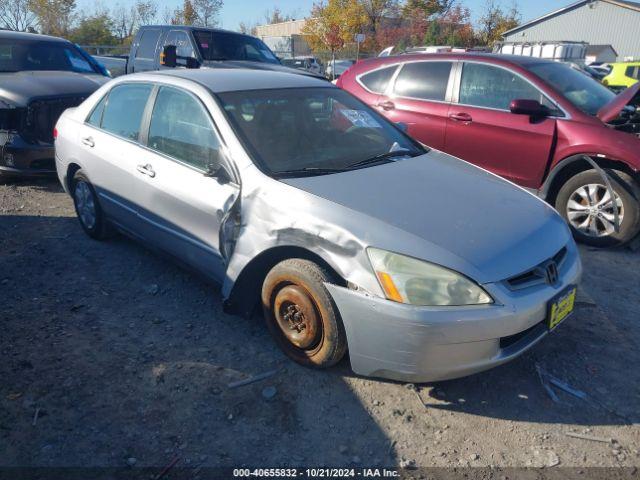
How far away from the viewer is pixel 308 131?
352 cm

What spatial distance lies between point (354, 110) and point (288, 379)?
81.4 inches

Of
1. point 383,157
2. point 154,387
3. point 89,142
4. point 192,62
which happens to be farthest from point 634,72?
point 154,387

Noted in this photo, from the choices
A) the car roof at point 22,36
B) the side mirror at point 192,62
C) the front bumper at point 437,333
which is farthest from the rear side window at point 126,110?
the side mirror at point 192,62

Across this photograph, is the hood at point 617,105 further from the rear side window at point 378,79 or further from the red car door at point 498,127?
the rear side window at point 378,79

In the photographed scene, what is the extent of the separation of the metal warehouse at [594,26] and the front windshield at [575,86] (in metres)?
39.3

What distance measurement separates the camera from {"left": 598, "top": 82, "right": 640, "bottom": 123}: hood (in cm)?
461

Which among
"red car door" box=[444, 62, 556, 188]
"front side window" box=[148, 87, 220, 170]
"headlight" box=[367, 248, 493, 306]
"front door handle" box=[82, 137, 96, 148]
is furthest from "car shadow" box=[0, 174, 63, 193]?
"headlight" box=[367, 248, 493, 306]

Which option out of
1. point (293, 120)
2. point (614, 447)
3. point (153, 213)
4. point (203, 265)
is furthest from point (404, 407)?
point (153, 213)

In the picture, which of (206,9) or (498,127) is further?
(206,9)

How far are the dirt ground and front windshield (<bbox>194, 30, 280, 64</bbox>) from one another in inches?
254

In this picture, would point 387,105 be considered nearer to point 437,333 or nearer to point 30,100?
point 30,100

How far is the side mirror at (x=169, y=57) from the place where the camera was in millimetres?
8773

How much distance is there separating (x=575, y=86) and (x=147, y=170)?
4.25 m

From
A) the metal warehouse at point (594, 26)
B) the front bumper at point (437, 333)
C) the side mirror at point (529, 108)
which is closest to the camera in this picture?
A: the front bumper at point (437, 333)
